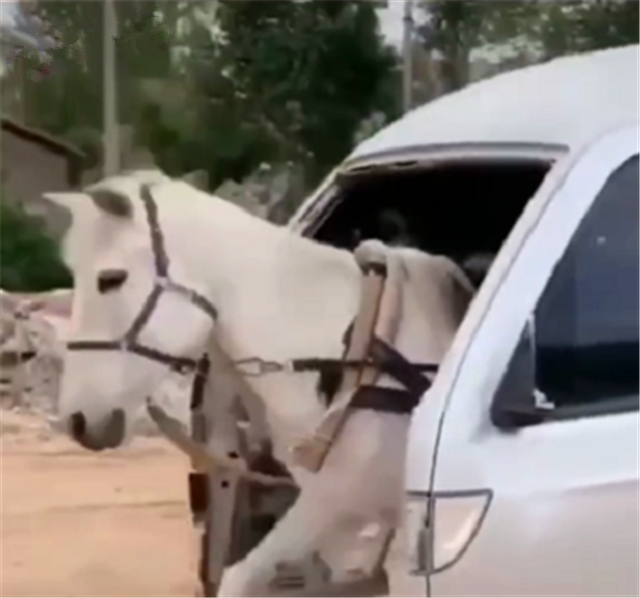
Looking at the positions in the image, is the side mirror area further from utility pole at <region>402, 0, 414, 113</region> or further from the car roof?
utility pole at <region>402, 0, 414, 113</region>

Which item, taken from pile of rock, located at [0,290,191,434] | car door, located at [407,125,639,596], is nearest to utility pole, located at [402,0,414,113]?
car door, located at [407,125,639,596]

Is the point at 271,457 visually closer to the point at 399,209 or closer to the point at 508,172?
the point at 399,209

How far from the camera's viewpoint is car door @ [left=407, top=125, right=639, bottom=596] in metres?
1.44

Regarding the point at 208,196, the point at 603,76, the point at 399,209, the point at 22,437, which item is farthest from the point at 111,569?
the point at 603,76

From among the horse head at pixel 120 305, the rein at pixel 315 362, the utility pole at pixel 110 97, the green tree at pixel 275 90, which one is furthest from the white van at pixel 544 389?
the utility pole at pixel 110 97

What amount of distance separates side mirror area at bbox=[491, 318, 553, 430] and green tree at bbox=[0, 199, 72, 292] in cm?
57

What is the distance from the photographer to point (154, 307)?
5.23 feet

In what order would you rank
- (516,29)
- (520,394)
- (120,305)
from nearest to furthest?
(520,394) < (120,305) < (516,29)

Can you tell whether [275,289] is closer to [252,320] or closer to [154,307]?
[252,320]

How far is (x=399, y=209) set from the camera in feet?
5.38

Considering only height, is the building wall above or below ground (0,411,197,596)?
above

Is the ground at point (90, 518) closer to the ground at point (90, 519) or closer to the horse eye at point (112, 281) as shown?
the ground at point (90, 519)

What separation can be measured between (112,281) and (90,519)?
1.06 ft

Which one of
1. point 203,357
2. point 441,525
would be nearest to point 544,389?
point 441,525
